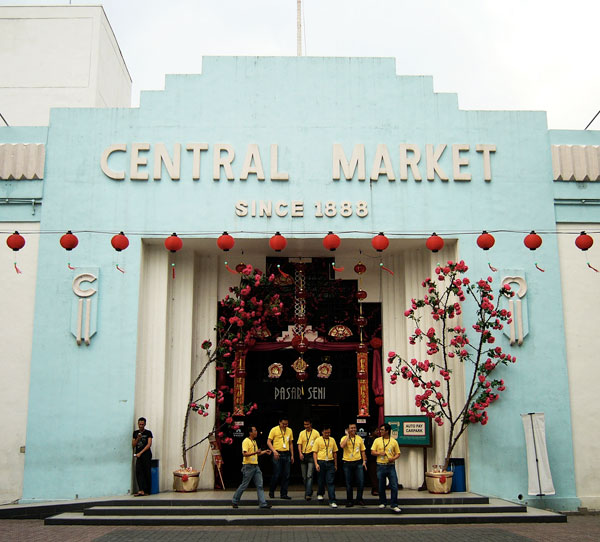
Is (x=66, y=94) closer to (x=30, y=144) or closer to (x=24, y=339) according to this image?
(x=30, y=144)

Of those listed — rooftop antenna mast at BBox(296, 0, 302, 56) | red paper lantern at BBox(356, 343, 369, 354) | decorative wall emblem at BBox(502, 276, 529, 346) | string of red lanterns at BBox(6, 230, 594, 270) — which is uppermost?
rooftop antenna mast at BBox(296, 0, 302, 56)

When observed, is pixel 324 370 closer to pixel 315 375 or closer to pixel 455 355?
pixel 315 375

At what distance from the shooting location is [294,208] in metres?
15.1

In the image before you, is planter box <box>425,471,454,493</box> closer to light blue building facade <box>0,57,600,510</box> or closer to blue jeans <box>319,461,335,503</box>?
light blue building facade <box>0,57,600,510</box>

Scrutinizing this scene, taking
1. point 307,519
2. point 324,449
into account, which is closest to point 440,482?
point 324,449

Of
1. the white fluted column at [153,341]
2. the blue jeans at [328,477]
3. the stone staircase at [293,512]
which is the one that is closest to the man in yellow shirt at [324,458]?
the blue jeans at [328,477]

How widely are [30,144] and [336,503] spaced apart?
979cm

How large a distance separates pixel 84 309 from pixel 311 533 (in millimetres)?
6595

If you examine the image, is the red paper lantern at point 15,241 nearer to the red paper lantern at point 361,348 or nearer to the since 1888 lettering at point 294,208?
the since 1888 lettering at point 294,208

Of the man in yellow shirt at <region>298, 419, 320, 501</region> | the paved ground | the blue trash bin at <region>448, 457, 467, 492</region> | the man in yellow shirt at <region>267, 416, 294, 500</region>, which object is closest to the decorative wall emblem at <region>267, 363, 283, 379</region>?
the man in yellow shirt at <region>267, 416, 294, 500</region>

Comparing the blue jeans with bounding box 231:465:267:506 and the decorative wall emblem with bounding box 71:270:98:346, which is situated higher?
the decorative wall emblem with bounding box 71:270:98:346

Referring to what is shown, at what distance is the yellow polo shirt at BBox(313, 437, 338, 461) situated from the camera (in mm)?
13328

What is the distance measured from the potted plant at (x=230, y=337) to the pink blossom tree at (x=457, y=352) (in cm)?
309

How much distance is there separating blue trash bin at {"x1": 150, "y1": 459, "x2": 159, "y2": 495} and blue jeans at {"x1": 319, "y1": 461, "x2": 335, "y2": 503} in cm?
337
